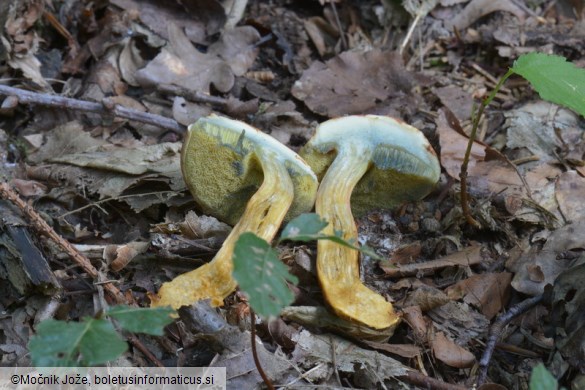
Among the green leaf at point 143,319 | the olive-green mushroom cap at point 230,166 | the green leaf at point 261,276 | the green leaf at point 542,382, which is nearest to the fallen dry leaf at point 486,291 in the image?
the olive-green mushroom cap at point 230,166

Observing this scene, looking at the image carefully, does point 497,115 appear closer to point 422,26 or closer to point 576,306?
point 422,26

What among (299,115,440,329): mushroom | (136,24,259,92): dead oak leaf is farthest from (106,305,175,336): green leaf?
(136,24,259,92): dead oak leaf

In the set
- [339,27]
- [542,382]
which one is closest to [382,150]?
[542,382]

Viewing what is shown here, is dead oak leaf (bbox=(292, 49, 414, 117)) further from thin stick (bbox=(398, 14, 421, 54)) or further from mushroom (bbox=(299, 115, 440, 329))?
mushroom (bbox=(299, 115, 440, 329))

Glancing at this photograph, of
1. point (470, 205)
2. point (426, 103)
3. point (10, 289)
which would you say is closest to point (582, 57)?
point (426, 103)

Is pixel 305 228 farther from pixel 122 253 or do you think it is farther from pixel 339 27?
pixel 339 27

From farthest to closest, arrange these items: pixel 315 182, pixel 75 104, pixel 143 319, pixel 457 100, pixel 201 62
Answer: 1. pixel 201 62
2. pixel 457 100
3. pixel 75 104
4. pixel 315 182
5. pixel 143 319
